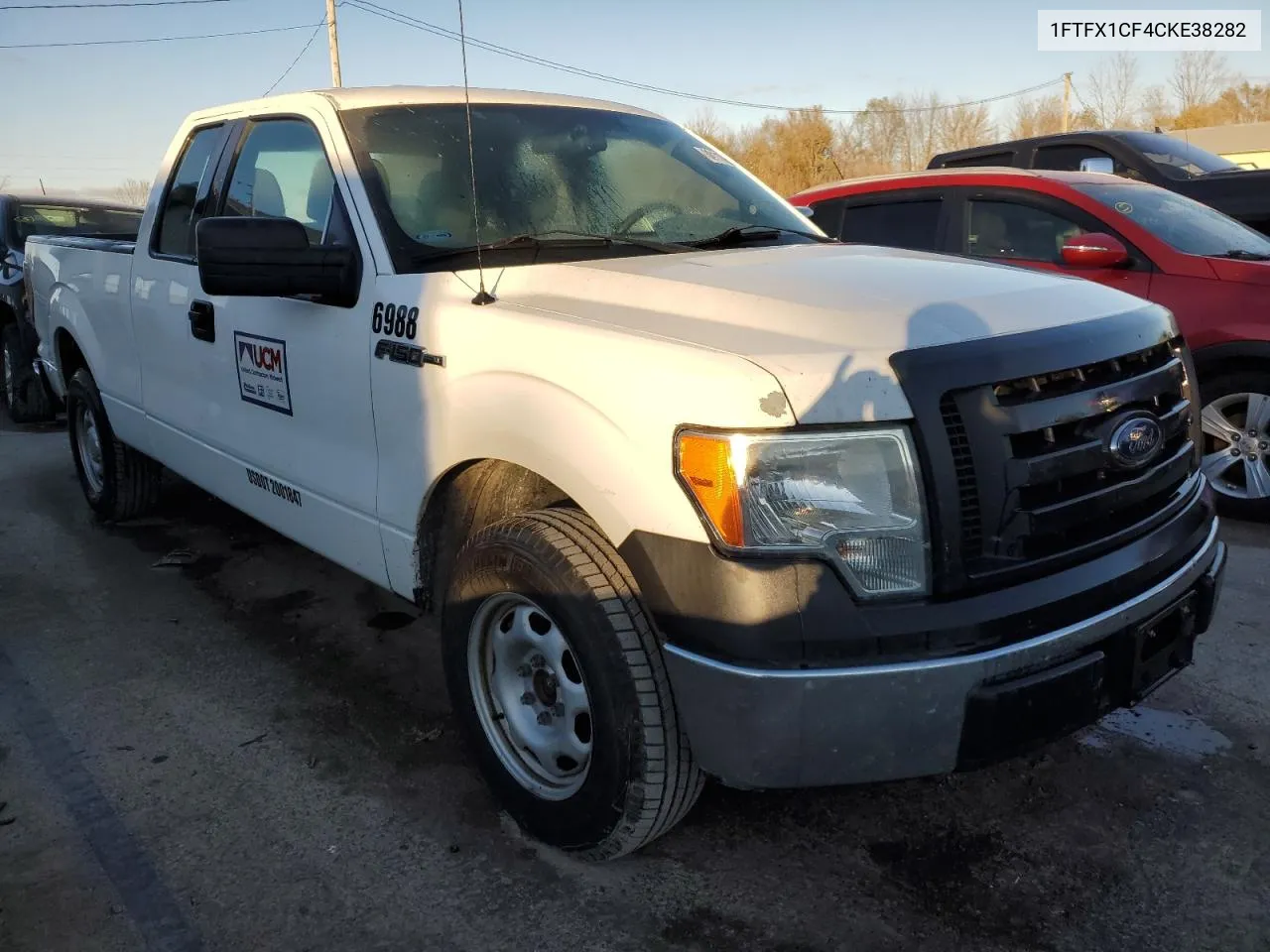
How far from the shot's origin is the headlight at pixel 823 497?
1.93m

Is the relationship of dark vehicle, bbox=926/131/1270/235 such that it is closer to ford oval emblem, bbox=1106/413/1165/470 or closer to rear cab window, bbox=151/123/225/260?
ford oval emblem, bbox=1106/413/1165/470

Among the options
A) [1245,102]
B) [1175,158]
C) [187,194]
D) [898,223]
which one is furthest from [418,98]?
[1245,102]

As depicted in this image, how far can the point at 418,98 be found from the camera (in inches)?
131

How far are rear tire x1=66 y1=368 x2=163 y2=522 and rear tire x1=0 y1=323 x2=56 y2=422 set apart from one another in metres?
3.20

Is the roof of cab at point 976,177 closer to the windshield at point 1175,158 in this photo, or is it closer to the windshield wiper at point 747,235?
the windshield at point 1175,158

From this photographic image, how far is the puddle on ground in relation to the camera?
296 cm

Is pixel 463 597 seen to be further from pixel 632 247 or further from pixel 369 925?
pixel 632 247

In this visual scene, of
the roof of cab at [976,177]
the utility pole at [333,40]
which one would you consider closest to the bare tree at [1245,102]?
the utility pole at [333,40]

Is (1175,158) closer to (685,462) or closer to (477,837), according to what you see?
(685,462)

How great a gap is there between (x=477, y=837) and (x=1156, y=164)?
7383 mm

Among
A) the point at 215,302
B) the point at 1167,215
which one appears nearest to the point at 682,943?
the point at 215,302

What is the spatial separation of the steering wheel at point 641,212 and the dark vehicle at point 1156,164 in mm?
5136

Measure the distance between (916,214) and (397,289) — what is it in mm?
4223

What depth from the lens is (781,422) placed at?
1917 millimetres
